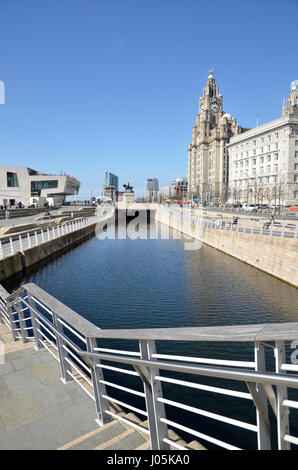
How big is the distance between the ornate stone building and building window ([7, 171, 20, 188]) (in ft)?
229

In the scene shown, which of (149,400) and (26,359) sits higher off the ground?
(149,400)

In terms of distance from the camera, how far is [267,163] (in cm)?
8162

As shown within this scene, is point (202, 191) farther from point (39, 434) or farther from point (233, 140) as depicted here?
point (39, 434)

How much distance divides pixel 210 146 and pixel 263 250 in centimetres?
12743

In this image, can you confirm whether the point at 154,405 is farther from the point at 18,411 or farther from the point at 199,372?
the point at 18,411

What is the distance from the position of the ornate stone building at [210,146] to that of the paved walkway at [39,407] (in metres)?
121

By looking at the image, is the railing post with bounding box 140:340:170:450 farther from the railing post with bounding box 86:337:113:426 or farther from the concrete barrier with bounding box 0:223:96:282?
the concrete barrier with bounding box 0:223:96:282

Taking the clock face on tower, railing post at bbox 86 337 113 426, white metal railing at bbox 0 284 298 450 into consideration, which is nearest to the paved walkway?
railing post at bbox 86 337 113 426

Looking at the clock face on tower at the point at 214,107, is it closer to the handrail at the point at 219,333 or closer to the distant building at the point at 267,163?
the distant building at the point at 267,163

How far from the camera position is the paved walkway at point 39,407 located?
3.61m

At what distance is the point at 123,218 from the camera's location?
105000mm

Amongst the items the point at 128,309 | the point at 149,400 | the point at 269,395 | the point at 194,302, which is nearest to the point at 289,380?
the point at 269,395

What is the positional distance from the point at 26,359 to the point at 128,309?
921 centimetres
